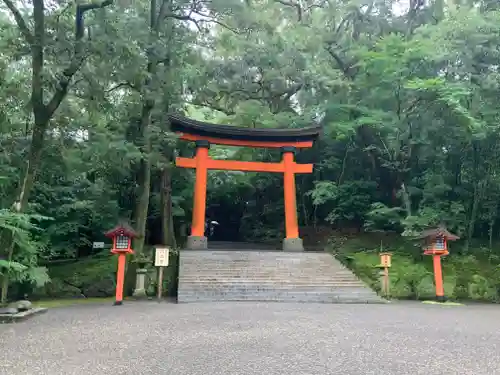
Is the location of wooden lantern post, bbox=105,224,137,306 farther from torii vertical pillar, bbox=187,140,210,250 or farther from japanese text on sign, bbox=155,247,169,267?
torii vertical pillar, bbox=187,140,210,250

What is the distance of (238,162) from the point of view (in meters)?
15.0

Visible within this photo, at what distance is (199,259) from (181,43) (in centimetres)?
650

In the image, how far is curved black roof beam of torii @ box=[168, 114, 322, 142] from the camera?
48.1ft

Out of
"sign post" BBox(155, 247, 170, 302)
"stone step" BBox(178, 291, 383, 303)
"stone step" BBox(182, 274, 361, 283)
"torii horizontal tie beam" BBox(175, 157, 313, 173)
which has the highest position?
"torii horizontal tie beam" BBox(175, 157, 313, 173)

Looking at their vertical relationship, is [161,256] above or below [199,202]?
below

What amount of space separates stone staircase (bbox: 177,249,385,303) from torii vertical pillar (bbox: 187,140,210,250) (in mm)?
1105

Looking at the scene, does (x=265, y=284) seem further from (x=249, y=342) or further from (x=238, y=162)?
(x=249, y=342)

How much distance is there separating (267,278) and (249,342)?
6204mm

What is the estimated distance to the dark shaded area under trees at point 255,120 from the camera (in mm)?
8875

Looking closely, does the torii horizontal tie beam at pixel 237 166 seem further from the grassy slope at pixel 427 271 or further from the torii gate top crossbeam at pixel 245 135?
the grassy slope at pixel 427 271

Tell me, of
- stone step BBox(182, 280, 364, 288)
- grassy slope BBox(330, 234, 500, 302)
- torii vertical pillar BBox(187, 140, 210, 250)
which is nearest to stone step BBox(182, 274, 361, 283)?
stone step BBox(182, 280, 364, 288)

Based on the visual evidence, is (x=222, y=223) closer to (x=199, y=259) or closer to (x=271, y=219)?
(x=271, y=219)

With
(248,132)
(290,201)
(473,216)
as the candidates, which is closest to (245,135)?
(248,132)

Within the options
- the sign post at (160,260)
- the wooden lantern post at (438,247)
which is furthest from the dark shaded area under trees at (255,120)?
the sign post at (160,260)
